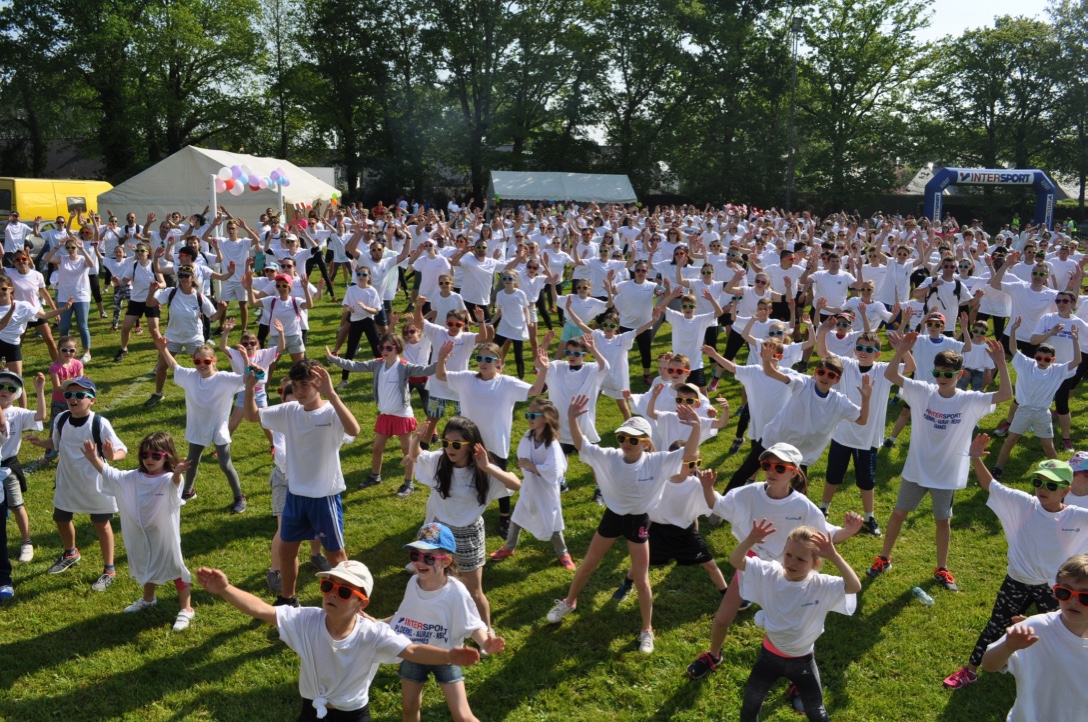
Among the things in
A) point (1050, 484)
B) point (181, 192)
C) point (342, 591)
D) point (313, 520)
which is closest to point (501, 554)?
point (313, 520)

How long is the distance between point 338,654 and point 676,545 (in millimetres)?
3014

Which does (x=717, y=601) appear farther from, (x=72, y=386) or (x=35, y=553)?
(x=35, y=553)

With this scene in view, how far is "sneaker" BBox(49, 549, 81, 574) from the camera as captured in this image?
6.91m

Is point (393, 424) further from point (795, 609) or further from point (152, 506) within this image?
point (795, 609)

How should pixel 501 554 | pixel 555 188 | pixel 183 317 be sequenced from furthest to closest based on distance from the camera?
pixel 555 188 → pixel 183 317 → pixel 501 554

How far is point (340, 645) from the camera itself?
13.2 feet

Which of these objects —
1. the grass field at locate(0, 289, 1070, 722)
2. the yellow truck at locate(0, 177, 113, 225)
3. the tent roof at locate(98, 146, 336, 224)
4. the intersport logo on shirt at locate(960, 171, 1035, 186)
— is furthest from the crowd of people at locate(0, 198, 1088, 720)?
the intersport logo on shirt at locate(960, 171, 1035, 186)

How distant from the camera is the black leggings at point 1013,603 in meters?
5.29

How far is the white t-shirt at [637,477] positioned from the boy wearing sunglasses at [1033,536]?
198 cm

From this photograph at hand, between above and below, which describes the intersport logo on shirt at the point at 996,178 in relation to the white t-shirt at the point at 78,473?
above

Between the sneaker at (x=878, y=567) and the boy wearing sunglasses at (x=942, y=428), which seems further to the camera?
the sneaker at (x=878, y=567)

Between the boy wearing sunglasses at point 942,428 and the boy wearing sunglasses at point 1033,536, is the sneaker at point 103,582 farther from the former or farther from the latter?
the boy wearing sunglasses at point 942,428

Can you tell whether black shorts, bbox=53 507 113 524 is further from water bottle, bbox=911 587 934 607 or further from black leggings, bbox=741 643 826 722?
water bottle, bbox=911 587 934 607

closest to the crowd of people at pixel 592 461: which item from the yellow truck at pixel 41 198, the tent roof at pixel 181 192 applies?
the yellow truck at pixel 41 198
